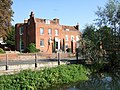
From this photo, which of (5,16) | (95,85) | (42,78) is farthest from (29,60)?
(42,78)

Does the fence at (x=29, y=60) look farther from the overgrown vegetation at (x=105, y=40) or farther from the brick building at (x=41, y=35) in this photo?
the brick building at (x=41, y=35)

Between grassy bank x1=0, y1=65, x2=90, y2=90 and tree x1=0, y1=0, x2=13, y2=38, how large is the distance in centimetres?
1694

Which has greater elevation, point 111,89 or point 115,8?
point 115,8

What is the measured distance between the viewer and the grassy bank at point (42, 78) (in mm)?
20705

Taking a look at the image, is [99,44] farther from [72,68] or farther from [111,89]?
[111,89]

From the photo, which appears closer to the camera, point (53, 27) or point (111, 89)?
point (111, 89)

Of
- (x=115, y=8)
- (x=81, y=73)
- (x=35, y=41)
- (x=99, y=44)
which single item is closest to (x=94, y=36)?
(x=99, y=44)

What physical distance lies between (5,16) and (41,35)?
2132cm

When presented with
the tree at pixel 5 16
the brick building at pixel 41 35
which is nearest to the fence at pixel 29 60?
the tree at pixel 5 16

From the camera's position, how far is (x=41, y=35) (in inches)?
2601

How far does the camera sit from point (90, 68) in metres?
36.8

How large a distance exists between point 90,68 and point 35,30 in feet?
98.3

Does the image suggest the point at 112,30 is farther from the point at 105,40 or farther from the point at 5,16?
the point at 5,16

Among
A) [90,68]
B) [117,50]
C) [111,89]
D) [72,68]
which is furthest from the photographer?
[117,50]
